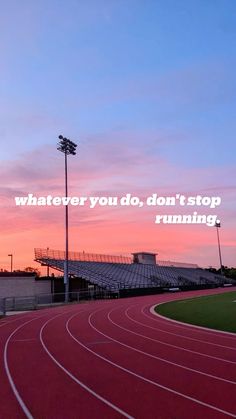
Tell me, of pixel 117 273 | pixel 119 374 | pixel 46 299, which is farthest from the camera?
pixel 117 273

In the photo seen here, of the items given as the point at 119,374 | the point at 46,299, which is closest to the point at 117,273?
the point at 46,299

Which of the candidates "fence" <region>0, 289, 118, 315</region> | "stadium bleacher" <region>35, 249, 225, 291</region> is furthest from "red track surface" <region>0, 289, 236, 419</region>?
"stadium bleacher" <region>35, 249, 225, 291</region>

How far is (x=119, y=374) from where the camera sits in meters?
8.63

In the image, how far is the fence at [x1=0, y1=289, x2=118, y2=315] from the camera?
2691 cm

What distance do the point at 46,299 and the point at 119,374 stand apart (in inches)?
1033

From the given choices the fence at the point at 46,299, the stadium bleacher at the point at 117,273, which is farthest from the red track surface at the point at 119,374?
the stadium bleacher at the point at 117,273

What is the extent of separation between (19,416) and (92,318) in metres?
14.5

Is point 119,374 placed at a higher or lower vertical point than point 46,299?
lower

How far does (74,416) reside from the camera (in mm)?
6090

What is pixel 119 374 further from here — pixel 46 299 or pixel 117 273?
pixel 117 273

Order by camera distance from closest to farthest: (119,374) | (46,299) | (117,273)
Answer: (119,374)
(46,299)
(117,273)

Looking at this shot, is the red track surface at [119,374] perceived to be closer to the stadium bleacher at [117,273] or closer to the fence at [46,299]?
the fence at [46,299]

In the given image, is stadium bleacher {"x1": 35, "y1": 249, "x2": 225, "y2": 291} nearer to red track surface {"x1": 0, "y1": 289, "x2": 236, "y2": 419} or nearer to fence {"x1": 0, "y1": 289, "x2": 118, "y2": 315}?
fence {"x1": 0, "y1": 289, "x2": 118, "y2": 315}

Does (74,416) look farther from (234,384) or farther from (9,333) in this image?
(9,333)
